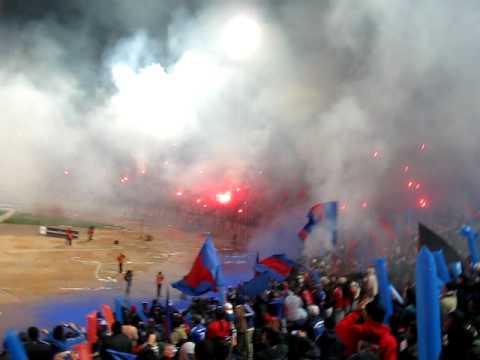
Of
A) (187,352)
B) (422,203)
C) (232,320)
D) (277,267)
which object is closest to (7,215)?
(277,267)

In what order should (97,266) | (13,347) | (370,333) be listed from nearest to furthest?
(13,347) < (370,333) < (97,266)

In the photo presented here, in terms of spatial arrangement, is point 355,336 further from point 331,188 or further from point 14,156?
point 14,156

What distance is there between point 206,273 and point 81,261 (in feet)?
32.2

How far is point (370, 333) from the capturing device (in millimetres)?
3225

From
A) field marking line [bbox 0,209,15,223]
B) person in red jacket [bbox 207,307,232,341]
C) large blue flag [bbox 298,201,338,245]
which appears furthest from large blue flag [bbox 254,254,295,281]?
field marking line [bbox 0,209,15,223]

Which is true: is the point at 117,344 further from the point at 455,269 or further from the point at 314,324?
the point at 455,269

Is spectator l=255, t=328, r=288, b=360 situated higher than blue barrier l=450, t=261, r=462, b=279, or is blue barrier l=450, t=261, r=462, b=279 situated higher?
blue barrier l=450, t=261, r=462, b=279

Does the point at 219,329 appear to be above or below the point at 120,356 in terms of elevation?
above

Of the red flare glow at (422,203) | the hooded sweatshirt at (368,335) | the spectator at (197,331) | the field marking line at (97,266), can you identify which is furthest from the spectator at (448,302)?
the red flare glow at (422,203)

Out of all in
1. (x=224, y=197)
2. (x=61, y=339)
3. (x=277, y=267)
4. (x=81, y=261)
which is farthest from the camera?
(x=224, y=197)

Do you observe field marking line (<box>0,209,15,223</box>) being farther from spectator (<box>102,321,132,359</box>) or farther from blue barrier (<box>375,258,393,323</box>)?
blue barrier (<box>375,258,393,323</box>)

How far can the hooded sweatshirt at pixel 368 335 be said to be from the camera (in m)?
3.09

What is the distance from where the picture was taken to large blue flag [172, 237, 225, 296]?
7023 millimetres

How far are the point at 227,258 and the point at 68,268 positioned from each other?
6.01 meters
